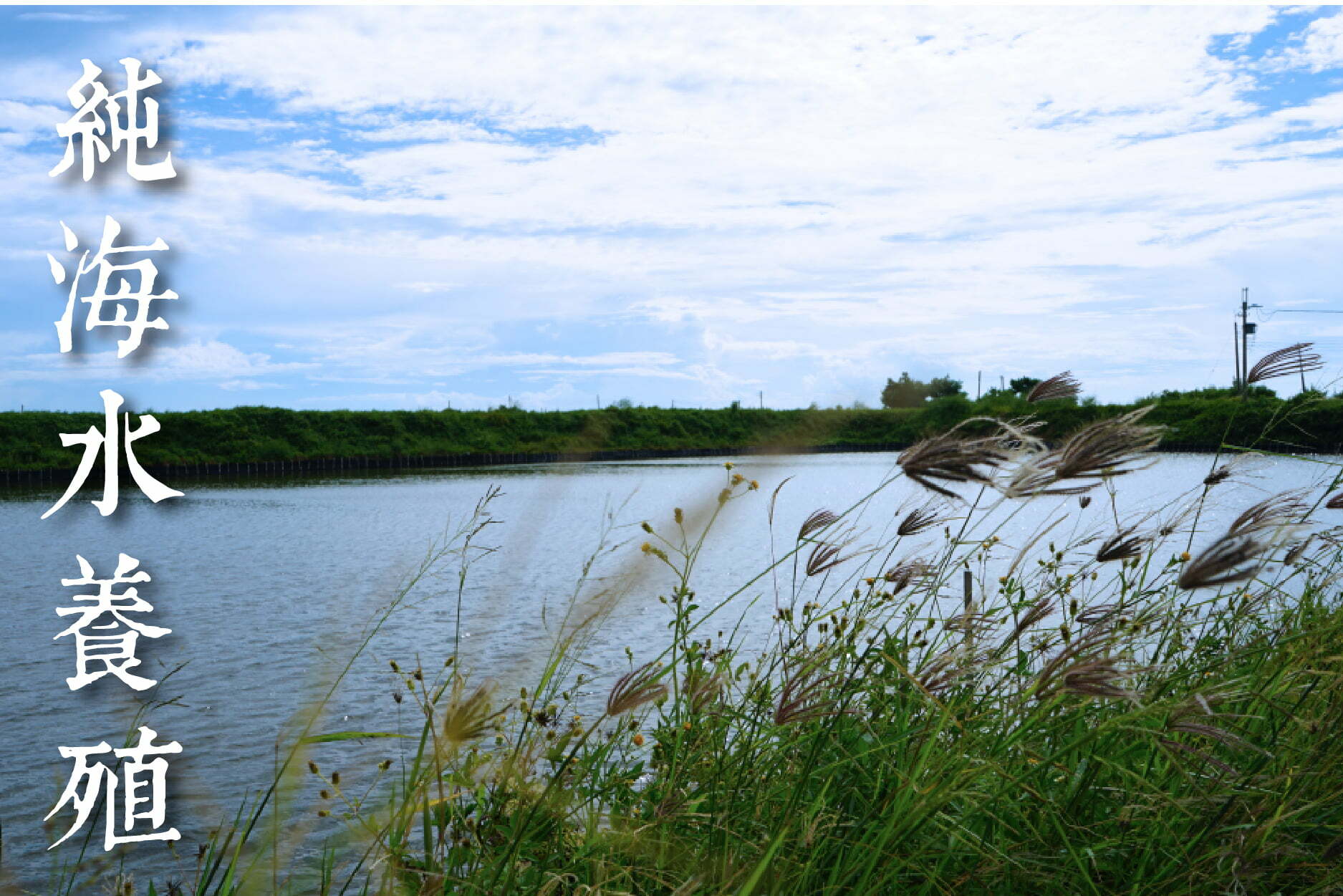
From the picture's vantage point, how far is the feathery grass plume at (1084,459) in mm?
1396

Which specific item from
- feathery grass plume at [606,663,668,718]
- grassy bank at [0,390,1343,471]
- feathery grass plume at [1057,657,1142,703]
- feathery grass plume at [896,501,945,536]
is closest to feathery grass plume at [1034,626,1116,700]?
feathery grass plume at [1057,657,1142,703]

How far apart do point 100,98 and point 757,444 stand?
18.7 feet

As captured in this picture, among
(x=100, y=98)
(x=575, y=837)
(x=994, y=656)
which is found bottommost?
(x=575, y=837)

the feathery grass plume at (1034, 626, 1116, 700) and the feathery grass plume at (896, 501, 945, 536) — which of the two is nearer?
the feathery grass plume at (1034, 626, 1116, 700)

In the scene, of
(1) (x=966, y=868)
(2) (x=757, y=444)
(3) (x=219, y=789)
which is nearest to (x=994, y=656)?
(1) (x=966, y=868)

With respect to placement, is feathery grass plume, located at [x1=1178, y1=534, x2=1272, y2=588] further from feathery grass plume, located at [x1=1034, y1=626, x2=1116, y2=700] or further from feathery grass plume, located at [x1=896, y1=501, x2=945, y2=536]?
feathery grass plume, located at [x1=896, y1=501, x2=945, y2=536]

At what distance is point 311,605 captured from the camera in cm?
1095

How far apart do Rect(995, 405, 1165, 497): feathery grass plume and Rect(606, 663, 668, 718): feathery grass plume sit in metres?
0.54

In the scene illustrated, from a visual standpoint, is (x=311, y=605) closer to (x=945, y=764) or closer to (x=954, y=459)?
(x=945, y=764)

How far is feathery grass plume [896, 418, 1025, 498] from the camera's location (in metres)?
1.38

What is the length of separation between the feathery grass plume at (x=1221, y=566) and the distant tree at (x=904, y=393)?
40cm

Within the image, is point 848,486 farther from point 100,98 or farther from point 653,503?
point 100,98

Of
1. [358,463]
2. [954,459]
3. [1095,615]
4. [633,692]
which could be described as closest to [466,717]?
[633,692]

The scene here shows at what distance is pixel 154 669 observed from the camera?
7.48 metres
